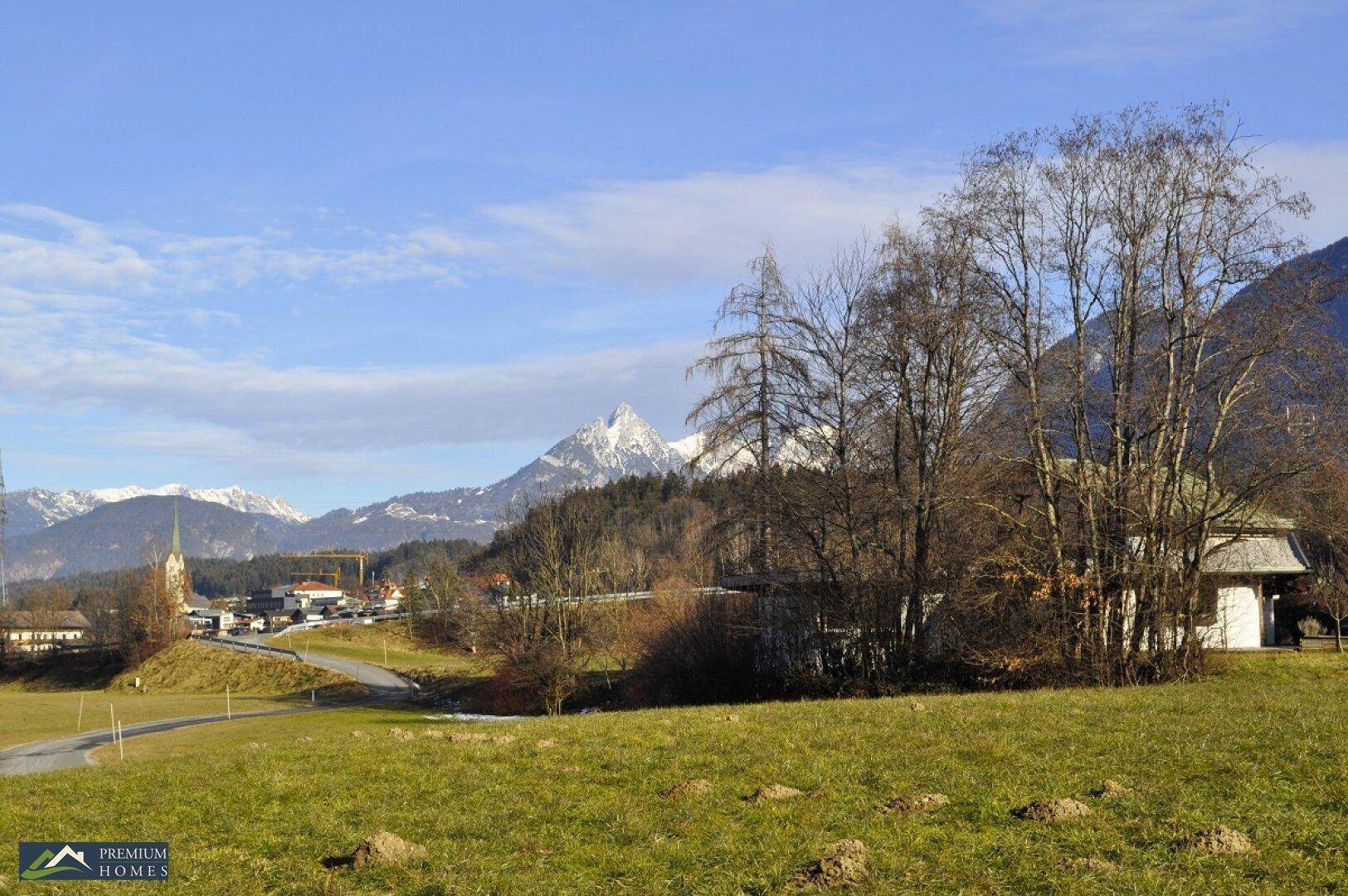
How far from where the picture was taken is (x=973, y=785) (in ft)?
39.4

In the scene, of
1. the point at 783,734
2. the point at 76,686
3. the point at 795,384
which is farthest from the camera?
the point at 76,686

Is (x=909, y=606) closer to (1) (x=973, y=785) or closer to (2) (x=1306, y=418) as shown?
(2) (x=1306, y=418)

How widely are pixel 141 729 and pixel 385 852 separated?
51591 millimetres

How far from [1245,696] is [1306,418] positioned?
34.5 feet

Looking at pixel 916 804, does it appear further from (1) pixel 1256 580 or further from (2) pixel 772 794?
(1) pixel 1256 580

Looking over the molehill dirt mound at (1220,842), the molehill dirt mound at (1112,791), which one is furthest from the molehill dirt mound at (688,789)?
the molehill dirt mound at (1220,842)

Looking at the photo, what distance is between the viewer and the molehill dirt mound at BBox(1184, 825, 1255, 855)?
9.29m

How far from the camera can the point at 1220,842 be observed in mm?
9398

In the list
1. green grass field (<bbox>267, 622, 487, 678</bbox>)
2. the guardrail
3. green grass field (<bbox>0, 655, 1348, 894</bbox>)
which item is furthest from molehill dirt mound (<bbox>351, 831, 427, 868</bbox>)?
the guardrail

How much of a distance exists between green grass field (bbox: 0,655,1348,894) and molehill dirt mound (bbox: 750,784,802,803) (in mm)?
259

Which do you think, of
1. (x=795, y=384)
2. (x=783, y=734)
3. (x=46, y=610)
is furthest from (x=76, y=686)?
(x=783, y=734)

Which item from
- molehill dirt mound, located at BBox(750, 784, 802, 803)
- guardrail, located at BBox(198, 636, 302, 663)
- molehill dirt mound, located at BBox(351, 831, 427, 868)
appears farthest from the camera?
guardrail, located at BBox(198, 636, 302, 663)

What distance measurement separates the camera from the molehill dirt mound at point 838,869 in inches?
361
